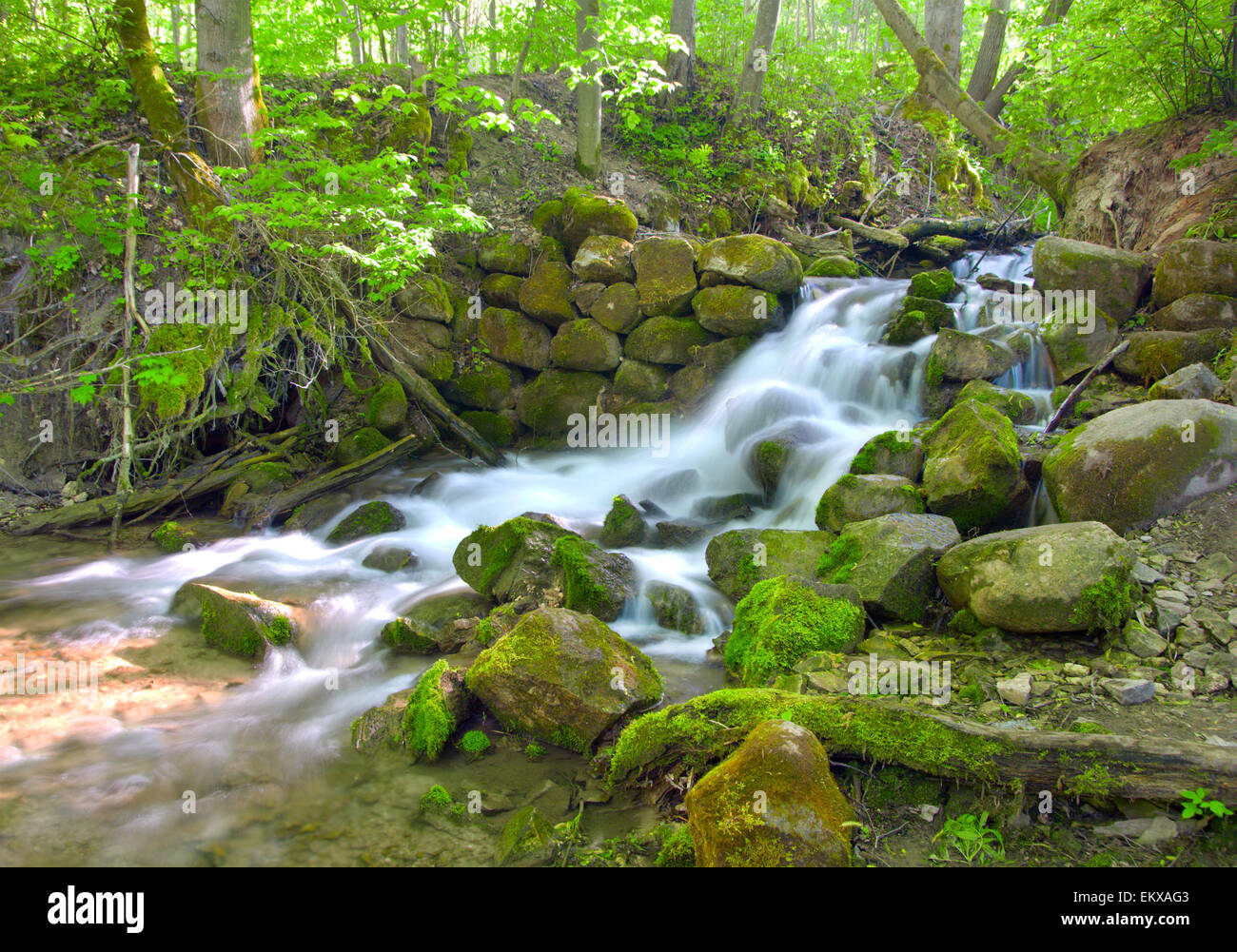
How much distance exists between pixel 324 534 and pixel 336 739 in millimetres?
3799

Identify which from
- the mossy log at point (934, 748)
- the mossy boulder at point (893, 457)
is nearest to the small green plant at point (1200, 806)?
the mossy log at point (934, 748)

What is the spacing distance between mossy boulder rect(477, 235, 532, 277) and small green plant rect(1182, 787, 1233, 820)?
935cm

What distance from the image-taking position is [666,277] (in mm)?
9555

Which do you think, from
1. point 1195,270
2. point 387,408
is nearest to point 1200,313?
point 1195,270

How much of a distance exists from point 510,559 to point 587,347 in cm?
450

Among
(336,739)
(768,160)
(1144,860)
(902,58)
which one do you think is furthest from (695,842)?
(902,58)

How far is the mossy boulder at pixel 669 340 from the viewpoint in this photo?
9.52m

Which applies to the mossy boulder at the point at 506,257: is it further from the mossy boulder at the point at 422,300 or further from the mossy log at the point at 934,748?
the mossy log at the point at 934,748

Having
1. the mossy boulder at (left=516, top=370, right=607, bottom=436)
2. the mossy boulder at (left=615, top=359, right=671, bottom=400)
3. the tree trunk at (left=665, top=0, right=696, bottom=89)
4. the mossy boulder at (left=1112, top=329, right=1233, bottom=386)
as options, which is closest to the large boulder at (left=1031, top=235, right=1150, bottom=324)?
the mossy boulder at (left=1112, top=329, right=1233, bottom=386)

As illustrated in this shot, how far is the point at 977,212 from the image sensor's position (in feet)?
52.5

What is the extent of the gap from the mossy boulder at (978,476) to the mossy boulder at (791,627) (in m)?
1.44

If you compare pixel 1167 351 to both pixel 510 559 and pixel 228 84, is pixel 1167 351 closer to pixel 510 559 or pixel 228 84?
pixel 510 559
